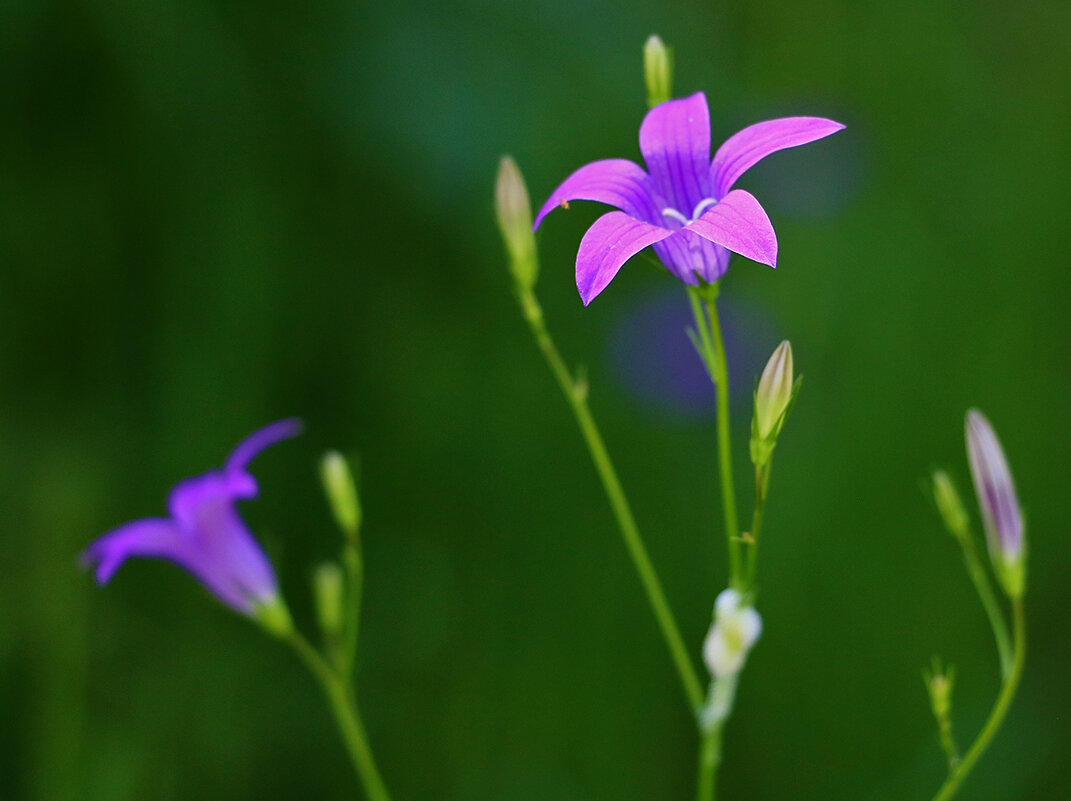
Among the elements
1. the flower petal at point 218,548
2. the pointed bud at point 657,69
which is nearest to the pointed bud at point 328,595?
the flower petal at point 218,548

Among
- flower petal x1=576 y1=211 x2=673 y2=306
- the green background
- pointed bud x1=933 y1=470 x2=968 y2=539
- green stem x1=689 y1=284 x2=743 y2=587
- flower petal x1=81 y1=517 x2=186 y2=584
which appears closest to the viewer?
flower petal x1=576 y1=211 x2=673 y2=306

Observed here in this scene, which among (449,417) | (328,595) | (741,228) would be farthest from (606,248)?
(449,417)

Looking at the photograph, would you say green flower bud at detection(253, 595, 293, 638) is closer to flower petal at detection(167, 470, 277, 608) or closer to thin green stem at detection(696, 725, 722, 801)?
flower petal at detection(167, 470, 277, 608)

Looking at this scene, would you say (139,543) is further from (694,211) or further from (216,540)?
(694,211)

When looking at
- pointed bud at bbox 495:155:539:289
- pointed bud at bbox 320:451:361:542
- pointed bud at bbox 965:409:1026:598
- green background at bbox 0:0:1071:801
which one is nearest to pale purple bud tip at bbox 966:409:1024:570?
pointed bud at bbox 965:409:1026:598

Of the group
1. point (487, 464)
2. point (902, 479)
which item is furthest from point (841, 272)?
point (487, 464)

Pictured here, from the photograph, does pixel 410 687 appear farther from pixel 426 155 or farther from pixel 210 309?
pixel 426 155
